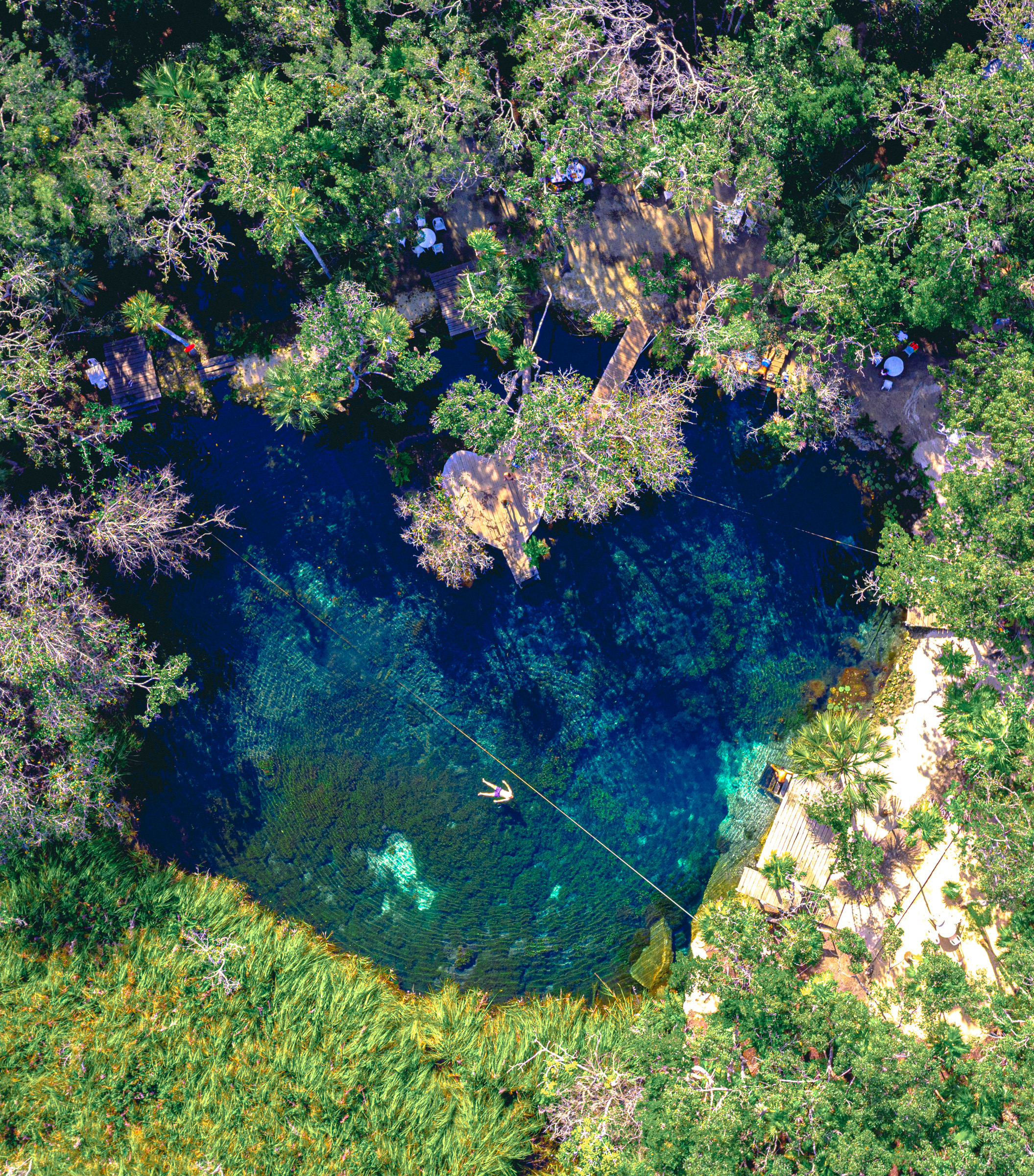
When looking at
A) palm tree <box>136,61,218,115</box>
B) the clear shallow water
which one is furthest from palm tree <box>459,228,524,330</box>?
palm tree <box>136,61,218,115</box>

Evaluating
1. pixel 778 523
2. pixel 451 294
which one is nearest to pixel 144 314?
pixel 451 294

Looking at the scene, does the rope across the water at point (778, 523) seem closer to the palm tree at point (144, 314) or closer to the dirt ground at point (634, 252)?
the dirt ground at point (634, 252)

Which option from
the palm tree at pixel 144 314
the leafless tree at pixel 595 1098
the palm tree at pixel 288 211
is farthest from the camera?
the palm tree at pixel 144 314

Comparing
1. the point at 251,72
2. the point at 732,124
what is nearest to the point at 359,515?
Answer: the point at 251,72

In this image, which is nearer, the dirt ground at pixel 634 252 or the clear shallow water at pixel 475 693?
the dirt ground at pixel 634 252

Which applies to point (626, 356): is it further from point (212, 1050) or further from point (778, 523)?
point (212, 1050)

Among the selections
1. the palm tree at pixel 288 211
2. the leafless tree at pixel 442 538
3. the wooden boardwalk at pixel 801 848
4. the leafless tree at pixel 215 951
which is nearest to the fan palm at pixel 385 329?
the palm tree at pixel 288 211

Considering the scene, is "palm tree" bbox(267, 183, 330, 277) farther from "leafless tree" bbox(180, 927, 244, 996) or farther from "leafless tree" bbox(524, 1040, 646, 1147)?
"leafless tree" bbox(524, 1040, 646, 1147)
